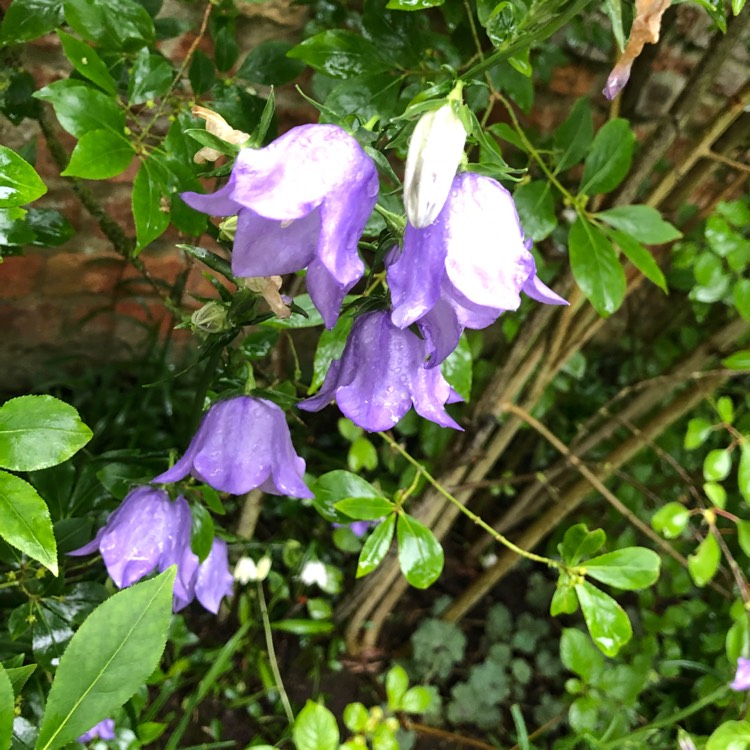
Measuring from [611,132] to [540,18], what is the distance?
35cm

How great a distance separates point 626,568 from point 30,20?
81 centimetres

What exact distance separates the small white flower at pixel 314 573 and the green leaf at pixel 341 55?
0.97m

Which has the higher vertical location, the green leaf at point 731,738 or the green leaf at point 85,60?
the green leaf at point 85,60

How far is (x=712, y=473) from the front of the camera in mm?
912

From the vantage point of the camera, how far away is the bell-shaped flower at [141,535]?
64 cm

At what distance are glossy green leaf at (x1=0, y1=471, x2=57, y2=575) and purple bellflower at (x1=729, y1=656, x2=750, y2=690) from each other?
924 mm

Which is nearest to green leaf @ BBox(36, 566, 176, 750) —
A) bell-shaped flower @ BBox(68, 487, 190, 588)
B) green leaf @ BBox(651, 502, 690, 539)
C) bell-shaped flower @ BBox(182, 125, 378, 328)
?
Answer: bell-shaped flower @ BBox(182, 125, 378, 328)

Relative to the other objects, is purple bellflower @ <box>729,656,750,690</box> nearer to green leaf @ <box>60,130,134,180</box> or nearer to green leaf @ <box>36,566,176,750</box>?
green leaf @ <box>36,566,176,750</box>

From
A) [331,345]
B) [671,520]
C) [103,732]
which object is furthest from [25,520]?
[671,520]

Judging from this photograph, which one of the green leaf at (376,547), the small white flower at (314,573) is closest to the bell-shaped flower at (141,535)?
the green leaf at (376,547)

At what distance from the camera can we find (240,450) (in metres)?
0.59

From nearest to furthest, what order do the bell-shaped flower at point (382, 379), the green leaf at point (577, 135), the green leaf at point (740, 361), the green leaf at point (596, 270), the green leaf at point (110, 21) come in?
1. the bell-shaped flower at point (382, 379)
2. the green leaf at point (110, 21)
3. the green leaf at point (596, 270)
4. the green leaf at point (577, 135)
5. the green leaf at point (740, 361)

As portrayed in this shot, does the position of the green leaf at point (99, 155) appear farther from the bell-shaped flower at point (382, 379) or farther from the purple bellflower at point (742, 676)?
the purple bellflower at point (742, 676)

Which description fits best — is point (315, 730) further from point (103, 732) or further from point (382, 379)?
point (382, 379)
